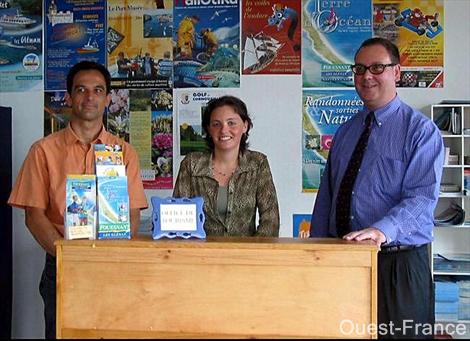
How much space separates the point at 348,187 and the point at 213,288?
2.66 feet

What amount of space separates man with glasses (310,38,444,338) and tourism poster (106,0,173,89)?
2.00 meters

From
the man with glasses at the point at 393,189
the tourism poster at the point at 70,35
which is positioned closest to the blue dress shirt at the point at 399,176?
the man with glasses at the point at 393,189

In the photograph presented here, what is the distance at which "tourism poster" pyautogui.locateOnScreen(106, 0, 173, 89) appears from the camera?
13.6ft

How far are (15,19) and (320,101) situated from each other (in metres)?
2.24

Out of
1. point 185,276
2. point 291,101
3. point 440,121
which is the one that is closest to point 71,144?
point 185,276

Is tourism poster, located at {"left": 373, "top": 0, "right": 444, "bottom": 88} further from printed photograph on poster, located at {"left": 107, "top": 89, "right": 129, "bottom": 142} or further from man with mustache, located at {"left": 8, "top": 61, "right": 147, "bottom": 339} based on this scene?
man with mustache, located at {"left": 8, "top": 61, "right": 147, "bottom": 339}

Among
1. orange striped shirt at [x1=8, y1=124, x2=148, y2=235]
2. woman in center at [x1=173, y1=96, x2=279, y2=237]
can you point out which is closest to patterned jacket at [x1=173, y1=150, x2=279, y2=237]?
woman in center at [x1=173, y1=96, x2=279, y2=237]

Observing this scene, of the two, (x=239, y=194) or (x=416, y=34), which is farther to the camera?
(x=416, y=34)

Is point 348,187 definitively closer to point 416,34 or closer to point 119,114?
point 416,34

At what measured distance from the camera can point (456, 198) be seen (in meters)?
3.88

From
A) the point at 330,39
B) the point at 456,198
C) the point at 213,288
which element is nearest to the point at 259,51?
the point at 330,39

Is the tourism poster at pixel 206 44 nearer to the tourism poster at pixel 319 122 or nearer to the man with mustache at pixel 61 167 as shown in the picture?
the tourism poster at pixel 319 122

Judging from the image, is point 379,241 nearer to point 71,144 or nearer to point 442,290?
point 71,144

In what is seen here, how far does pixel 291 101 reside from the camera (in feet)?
13.3
